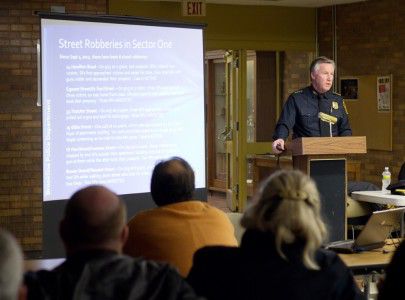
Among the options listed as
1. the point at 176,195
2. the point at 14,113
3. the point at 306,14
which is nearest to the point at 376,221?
the point at 176,195

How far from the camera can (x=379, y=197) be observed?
6398 millimetres

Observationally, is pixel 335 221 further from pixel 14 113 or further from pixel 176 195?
pixel 14 113

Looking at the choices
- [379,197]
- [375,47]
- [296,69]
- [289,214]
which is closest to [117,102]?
[379,197]

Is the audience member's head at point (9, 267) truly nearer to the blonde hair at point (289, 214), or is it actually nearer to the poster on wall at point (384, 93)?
the blonde hair at point (289, 214)

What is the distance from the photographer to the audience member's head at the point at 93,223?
2.24 metres

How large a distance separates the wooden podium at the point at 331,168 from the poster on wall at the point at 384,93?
14.4 ft

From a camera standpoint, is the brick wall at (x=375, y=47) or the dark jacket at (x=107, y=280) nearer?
the dark jacket at (x=107, y=280)

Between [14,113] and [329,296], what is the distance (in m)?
6.73

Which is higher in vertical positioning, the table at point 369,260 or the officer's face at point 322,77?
Result: the officer's face at point 322,77

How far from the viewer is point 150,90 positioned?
566cm

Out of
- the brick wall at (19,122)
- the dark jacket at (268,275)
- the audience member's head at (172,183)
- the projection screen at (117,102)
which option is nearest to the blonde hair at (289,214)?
the dark jacket at (268,275)

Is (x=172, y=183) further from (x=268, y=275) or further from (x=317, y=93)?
(x=317, y=93)

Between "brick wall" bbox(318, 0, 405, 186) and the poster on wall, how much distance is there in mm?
74

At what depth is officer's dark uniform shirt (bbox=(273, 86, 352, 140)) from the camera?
6.11 m
